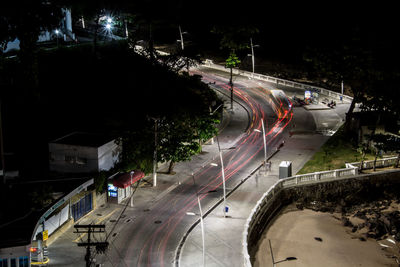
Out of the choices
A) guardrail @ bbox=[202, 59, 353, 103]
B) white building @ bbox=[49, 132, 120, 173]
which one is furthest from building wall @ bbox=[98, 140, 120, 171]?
guardrail @ bbox=[202, 59, 353, 103]

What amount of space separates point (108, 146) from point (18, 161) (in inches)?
453

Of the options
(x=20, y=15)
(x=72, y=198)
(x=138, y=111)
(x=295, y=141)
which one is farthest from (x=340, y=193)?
(x=20, y=15)

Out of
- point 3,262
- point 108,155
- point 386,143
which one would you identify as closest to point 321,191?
point 386,143

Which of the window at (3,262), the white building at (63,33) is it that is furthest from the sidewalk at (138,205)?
the white building at (63,33)

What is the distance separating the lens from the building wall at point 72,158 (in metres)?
54.4

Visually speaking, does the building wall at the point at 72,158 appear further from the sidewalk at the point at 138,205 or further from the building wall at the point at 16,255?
the building wall at the point at 16,255

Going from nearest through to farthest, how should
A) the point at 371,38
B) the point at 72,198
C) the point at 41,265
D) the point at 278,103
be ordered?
the point at 41,265, the point at 72,198, the point at 371,38, the point at 278,103

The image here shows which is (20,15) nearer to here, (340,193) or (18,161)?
(18,161)

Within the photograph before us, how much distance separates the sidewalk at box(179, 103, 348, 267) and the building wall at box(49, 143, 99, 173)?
13674 millimetres

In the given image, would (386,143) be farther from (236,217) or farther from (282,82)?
(282,82)

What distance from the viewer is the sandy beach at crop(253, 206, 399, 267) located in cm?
4816

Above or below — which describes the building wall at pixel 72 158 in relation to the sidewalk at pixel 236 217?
above

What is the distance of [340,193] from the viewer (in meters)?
61.5

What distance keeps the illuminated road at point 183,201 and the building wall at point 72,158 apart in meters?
7.94
